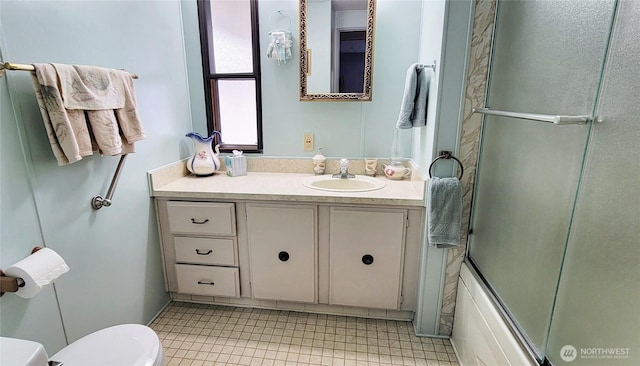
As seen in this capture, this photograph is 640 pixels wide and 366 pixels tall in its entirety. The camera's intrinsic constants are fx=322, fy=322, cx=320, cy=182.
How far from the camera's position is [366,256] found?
71.4 inches

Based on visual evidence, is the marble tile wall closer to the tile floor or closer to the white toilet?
the tile floor

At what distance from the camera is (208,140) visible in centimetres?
215

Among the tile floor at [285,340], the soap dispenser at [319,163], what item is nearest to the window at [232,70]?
the soap dispenser at [319,163]

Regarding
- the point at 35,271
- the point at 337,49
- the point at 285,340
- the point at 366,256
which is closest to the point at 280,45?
the point at 337,49

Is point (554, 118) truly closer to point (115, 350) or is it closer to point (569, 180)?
point (569, 180)

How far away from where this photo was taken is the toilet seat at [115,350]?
3.62 feet

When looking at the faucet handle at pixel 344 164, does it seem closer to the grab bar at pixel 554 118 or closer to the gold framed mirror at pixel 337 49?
the gold framed mirror at pixel 337 49

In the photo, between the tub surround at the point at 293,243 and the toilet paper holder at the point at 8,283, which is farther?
the tub surround at the point at 293,243

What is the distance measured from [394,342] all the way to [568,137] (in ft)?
4.50

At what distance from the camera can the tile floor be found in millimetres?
1662

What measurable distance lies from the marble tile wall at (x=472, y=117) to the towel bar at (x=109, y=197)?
1.64 m

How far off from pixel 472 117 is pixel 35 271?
184 centimetres

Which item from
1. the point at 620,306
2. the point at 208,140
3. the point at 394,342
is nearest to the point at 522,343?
the point at 620,306

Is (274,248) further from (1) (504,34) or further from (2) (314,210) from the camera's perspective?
(1) (504,34)
